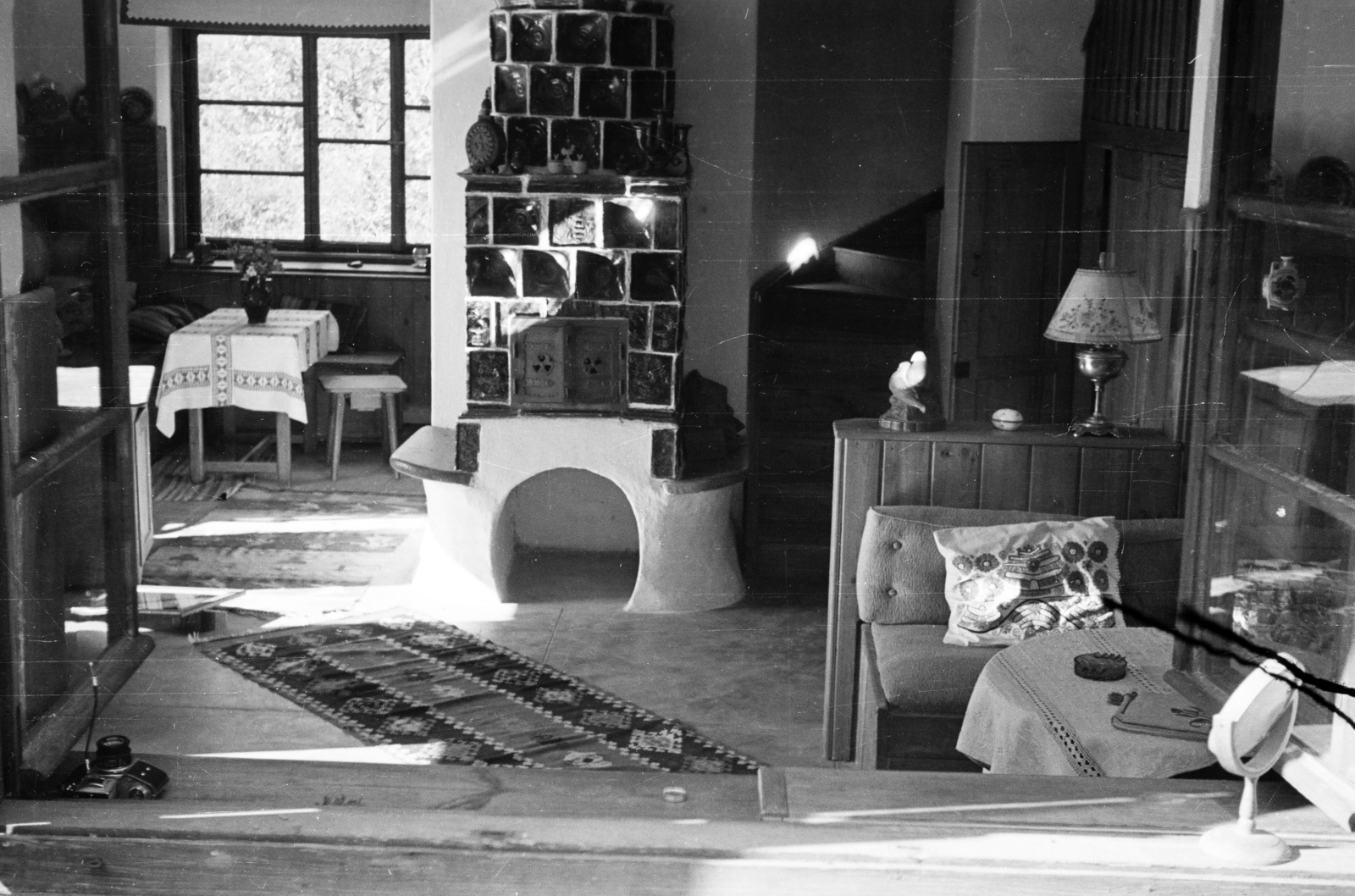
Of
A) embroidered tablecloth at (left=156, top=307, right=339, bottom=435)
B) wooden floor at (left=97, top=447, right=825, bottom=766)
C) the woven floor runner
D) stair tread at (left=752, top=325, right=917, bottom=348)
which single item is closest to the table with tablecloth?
embroidered tablecloth at (left=156, top=307, right=339, bottom=435)

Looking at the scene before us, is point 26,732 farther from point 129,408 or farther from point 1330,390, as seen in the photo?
point 1330,390

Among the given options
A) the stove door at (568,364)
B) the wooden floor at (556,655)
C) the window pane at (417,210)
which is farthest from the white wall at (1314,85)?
the stove door at (568,364)

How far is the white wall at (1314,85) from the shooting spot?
4.75 feet

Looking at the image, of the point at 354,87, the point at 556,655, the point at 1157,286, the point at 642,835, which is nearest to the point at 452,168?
the point at 354,87

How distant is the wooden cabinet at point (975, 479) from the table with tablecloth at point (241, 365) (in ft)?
3.12

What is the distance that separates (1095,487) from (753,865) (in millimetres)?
1495

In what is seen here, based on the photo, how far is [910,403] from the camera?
2.67m

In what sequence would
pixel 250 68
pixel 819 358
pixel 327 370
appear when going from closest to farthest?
pixel 250 68, pixel 327 370, pixel 819 358

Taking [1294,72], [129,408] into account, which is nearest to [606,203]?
[129,408]

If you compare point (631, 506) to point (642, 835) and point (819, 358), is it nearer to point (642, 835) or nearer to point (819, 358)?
point (819, 358)

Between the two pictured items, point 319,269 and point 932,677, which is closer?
point 319,269

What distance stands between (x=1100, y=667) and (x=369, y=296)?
120 centimetres

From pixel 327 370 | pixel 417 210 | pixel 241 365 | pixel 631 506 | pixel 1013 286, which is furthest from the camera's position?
pixel 631 506

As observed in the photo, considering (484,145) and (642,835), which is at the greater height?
(484,145)
